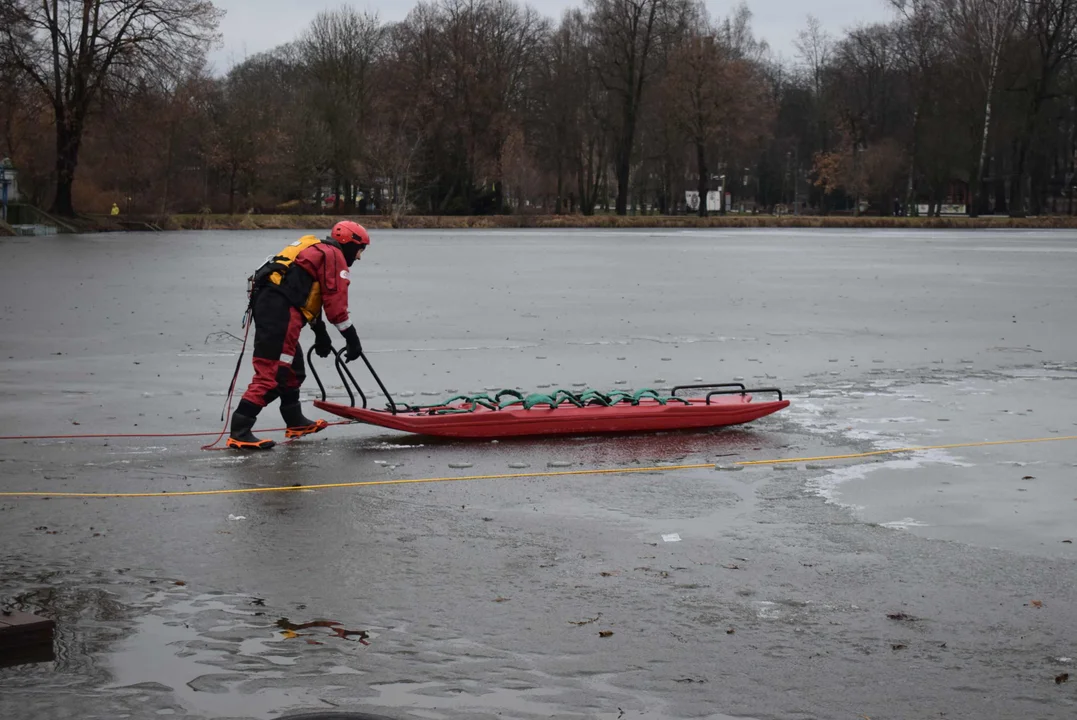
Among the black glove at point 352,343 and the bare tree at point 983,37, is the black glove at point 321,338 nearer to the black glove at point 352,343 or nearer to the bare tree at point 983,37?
the black glove at point 352,343

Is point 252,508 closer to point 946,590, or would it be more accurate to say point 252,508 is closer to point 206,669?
point 206,669

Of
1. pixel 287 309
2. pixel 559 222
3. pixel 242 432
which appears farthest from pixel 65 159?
pixel 242 432

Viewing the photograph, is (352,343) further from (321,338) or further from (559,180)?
(559,180)

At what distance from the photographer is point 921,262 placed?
38281 mm

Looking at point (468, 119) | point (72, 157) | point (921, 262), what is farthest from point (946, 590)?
point (468, 119)

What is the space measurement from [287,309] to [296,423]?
37.0 inches

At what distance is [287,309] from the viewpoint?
1034cm

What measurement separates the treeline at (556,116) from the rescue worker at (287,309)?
200 feet

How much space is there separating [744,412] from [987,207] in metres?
90.1

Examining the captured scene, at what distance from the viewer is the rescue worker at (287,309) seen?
10.2m

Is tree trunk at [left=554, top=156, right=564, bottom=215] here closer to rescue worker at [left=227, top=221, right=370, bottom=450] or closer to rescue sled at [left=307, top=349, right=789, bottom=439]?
rescue sled at [left=307, top=349, right=789, bottom=439]

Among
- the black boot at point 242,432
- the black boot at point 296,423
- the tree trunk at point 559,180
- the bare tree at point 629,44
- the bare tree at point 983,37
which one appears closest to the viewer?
the black boot at point 242,432

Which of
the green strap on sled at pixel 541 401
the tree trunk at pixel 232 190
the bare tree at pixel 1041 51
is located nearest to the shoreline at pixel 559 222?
the tree trunk at pixel 232 190

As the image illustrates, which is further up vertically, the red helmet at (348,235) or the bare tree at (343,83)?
the bare tree at (343,83)
